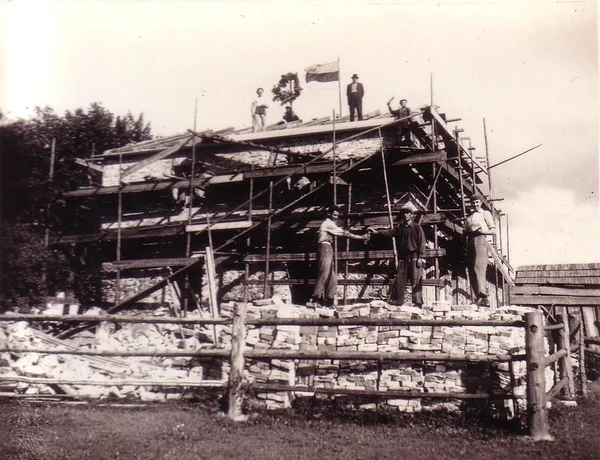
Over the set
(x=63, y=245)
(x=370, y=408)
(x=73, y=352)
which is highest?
(x=63, y=245)

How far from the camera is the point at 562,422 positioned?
5.66m

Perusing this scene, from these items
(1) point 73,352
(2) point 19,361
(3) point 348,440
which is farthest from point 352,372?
(2) point 19,361

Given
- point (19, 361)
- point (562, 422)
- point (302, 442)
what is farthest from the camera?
point (19, 361)

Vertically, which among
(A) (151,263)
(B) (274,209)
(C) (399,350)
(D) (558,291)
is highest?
(B) (274,209)

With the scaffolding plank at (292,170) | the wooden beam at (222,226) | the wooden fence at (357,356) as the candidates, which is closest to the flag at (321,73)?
the scaffolding plank at (292,170)

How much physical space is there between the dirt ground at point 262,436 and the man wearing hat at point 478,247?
11.1ft

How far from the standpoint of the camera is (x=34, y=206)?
15.6 metres

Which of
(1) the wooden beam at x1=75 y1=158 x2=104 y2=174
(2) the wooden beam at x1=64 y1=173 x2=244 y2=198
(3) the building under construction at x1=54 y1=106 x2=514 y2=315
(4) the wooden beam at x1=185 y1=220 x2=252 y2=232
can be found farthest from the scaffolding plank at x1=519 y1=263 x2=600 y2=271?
(1) the wooden beam at x1=75 y1=158 x2=104 y2=174

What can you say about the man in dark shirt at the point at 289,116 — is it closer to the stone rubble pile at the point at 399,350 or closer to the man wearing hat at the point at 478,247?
the man wearing hat at the point at 478,247

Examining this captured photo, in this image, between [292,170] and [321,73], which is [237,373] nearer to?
[292,170]

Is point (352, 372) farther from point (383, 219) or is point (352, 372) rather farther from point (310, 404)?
point (383, 219)

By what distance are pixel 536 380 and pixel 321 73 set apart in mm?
11423

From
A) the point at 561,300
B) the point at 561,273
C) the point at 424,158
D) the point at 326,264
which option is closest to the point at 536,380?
the point at 561,300

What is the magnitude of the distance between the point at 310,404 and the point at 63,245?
12211mm
